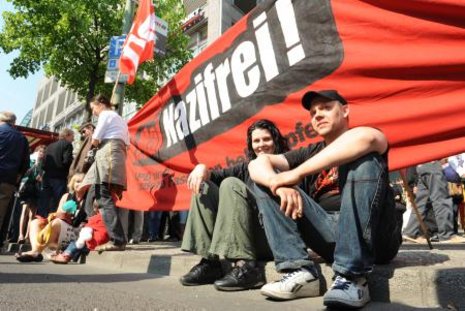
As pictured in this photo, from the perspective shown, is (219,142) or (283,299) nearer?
(283,299)

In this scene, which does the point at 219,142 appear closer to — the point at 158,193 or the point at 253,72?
the point at 253,72

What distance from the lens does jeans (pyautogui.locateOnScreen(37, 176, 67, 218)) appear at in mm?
5698

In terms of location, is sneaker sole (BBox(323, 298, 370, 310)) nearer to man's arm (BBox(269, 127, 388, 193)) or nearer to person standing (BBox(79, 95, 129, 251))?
man's arm (BBox(269, 127, 388, 193))

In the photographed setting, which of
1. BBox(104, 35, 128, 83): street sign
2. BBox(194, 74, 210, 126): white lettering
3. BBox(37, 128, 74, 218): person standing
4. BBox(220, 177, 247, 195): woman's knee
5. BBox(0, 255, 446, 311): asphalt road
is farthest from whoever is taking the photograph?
BBox(104, 35, 128, 83): street sign

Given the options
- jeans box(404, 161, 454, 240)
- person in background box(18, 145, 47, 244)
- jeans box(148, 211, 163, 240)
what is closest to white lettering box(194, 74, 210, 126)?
jeans box(404, 161, 454, 240)

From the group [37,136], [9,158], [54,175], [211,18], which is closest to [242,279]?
[9,158]

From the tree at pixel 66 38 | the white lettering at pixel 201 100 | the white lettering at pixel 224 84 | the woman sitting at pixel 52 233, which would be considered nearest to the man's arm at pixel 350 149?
the white lettering at pixel 224 84

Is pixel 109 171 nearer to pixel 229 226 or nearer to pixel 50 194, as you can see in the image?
pixel 229 226

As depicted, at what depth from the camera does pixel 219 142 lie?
3375 mm

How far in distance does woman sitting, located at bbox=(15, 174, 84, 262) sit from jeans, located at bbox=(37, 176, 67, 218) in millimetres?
1396

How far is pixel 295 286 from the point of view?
1835 millimetres

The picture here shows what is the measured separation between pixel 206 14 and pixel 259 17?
1953 centimetres

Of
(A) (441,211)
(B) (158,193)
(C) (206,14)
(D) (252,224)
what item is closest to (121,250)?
(B) (158,193)

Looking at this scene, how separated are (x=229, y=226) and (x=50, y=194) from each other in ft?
14.6
